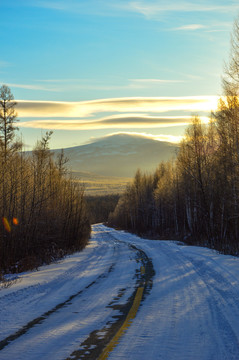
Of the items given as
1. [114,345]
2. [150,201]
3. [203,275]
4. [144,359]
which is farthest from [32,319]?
[150,201]

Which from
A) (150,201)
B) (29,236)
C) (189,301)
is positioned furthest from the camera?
(150,201)

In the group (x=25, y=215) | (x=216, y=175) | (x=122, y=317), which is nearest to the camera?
(x=122, y=317)

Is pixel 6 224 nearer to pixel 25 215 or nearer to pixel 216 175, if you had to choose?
pixel 25 215

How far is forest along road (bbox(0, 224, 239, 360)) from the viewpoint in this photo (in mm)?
4789

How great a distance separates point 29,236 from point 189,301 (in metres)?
9.09

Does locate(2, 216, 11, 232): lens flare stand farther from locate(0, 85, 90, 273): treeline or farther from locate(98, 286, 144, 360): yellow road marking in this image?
locate(98, 286, 144, 360): yellow road marking

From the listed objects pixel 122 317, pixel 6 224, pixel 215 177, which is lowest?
pixel 122 317

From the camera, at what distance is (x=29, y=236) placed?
1514 cm

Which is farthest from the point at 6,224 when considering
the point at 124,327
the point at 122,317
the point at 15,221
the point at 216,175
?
the point at 216,175

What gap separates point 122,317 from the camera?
21.3ft

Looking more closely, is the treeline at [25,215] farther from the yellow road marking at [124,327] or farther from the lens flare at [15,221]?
the yellow road marking at [124,327]

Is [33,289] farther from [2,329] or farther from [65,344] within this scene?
[65,344]

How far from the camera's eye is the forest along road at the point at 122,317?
4789 millimetres

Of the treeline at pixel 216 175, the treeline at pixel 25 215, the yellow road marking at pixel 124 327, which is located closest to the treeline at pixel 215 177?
the treeline at pixel 216 175
